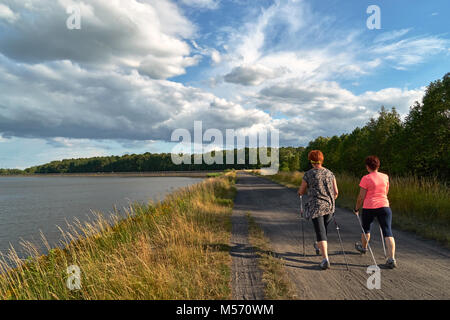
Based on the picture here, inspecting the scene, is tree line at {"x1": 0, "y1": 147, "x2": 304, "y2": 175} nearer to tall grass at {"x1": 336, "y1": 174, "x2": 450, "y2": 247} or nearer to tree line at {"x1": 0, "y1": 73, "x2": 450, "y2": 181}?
tree line at {"x1": 0, "y1": 73, "x2": 450, "y2": 181}

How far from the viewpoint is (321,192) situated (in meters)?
4.45

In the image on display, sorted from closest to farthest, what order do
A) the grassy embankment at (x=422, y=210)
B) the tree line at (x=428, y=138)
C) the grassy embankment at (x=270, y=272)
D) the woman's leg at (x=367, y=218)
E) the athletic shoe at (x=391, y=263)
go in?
the grassy embankment at (x=270, y=272) → the athletic shoe at (x=391, y=263) → the woman's leg at (x=367, y=218) → the grassy embankment at (x=422, y=210) → the tree line at (x=428, y=138)


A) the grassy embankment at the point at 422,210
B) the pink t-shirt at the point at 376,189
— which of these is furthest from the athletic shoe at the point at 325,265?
the grassy embankment at the point at 422,210

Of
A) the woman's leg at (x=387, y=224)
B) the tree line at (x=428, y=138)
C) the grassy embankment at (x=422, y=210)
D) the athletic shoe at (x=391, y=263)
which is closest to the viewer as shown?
the athletic shoe at (x=391, y=263)

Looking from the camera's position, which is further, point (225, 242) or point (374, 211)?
point (225, 242)

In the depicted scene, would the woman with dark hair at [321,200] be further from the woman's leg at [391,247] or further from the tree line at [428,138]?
the tree line at [428,138]

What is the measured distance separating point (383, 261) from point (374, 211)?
41.9 inches

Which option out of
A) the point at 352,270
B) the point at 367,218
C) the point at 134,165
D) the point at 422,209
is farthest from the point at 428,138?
the point at 134,165

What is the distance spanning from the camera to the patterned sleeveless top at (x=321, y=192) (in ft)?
14.6

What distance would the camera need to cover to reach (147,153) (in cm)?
18625

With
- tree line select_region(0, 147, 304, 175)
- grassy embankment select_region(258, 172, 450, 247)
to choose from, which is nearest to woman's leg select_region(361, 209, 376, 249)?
grassy embankment select_region(258, 172, 450, 247)

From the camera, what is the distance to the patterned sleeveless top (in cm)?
444
